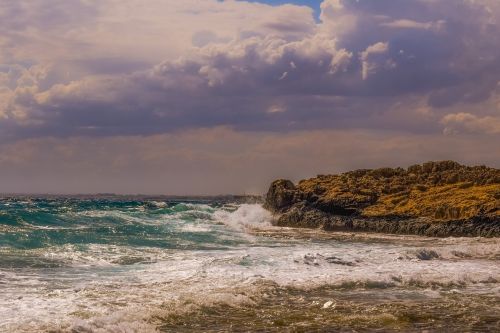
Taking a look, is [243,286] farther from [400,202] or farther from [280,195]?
[280,195]

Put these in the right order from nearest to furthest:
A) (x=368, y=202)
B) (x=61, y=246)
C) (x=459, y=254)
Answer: (x=459, y=254)
(x=61, y=246)
(x=368, y=202)

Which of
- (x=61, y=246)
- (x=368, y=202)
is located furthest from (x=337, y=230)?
(x=61, y=246)

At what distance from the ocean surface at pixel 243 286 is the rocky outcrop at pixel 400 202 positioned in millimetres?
4003

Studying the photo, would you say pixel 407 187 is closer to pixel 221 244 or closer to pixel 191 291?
pixel 221 244

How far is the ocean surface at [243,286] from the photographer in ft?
35.8

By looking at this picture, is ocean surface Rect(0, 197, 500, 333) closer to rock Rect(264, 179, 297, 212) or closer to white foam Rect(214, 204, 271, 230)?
white foam Rect(214, 204, 271, 230)

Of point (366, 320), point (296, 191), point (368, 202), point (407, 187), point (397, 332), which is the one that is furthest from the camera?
point (296, 191)

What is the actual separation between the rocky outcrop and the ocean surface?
158 inches

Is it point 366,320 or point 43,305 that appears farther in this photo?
point 43,305

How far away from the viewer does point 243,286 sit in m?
14.8

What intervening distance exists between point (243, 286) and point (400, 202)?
954 inches

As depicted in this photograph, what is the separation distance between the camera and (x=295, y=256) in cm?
2020

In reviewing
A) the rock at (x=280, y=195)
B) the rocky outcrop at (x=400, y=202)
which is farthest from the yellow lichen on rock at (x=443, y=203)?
the rock at (x=280, y=195)

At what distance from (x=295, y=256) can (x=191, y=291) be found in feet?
22.5
